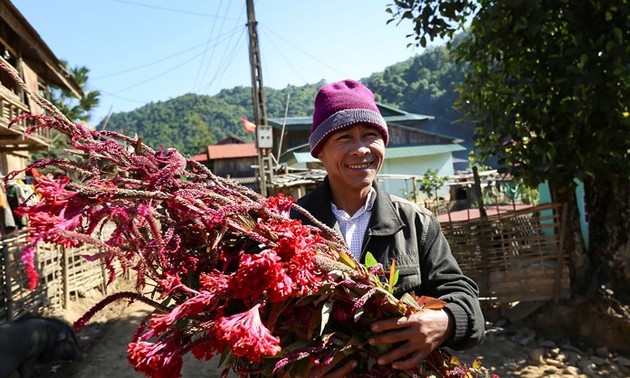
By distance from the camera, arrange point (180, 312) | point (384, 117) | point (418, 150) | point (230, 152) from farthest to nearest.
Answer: point (230, 152) < point (384, 117) < point (418, 150) < point (180, 312)

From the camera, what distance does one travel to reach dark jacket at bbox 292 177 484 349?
1.56m

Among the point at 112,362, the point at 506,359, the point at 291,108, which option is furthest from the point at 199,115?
the point at 506,359

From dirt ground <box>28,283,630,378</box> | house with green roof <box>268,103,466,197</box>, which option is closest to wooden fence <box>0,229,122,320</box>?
dirt ground <box>28,283,630,378</box>

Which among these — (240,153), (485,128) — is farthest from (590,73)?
(240,153)

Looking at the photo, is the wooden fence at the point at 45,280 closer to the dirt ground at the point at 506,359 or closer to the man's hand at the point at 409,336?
the dirt ground at the point at 506,359

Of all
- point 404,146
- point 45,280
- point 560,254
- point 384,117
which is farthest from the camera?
point 384,117

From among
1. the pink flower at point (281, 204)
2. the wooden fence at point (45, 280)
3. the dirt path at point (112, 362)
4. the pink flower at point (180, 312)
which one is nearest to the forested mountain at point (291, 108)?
the wooden fence at point (45, 280)

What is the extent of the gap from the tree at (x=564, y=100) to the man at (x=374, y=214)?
3.65 metres

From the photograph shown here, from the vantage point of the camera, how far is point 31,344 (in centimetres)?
549

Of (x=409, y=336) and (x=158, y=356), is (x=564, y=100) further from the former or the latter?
(x=158, y=356)

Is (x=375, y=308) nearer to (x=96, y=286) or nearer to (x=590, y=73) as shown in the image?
(x=590, y=73)

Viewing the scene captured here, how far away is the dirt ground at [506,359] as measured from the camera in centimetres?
520

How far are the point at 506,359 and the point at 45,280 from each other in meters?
6.56

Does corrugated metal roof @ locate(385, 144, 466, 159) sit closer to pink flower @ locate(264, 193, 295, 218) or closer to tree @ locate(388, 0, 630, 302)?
tree @ locate(388, 0, 630, 302)
